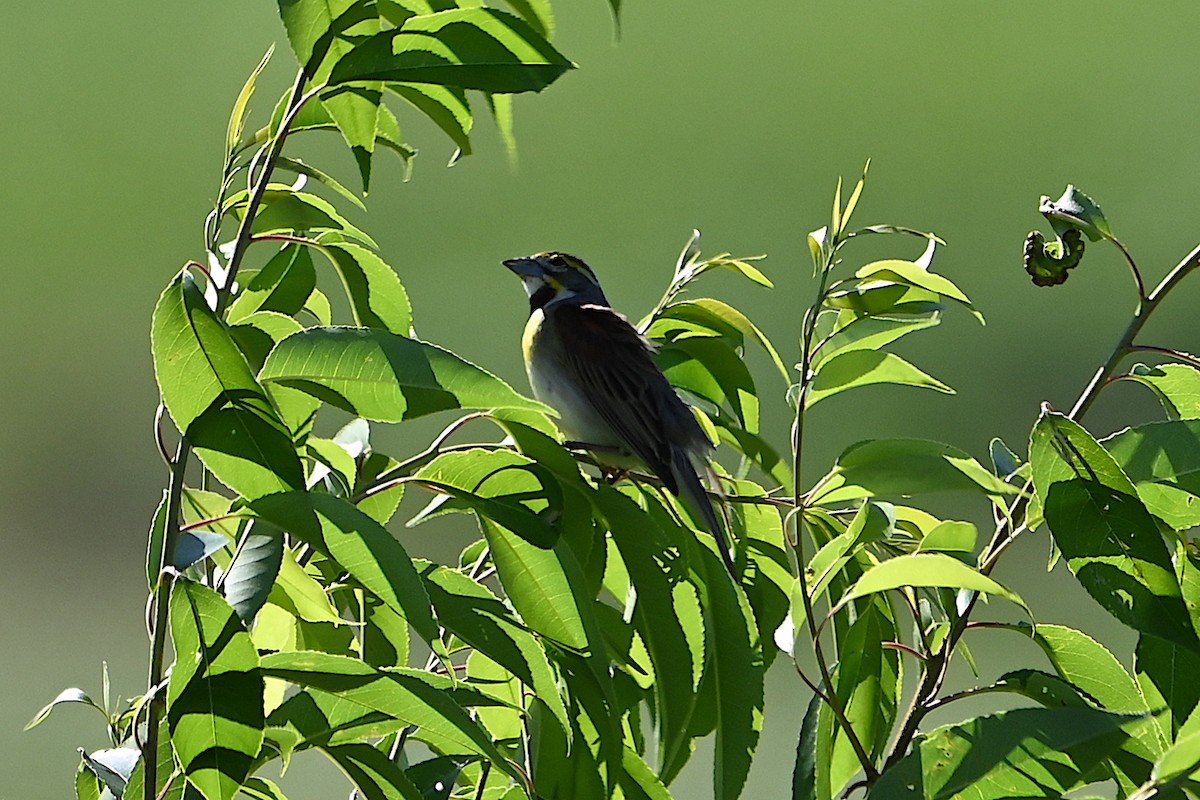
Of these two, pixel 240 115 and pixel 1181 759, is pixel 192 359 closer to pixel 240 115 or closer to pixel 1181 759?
pixel 240 115

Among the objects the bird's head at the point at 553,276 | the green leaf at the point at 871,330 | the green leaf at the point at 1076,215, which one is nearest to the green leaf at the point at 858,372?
the green leaf at the point at 871,330

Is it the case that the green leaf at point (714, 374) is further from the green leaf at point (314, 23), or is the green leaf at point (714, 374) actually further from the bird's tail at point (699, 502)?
the green leaf at point (314, 23)

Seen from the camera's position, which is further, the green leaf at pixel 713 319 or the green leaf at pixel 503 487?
the green leaf at pixel 713 319

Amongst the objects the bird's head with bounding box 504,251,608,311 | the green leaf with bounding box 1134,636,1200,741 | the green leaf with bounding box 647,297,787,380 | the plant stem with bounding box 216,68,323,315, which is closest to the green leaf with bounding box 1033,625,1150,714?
the green leaf with bounding box 1134,636,1200,741

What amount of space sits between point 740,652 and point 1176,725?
221 mm

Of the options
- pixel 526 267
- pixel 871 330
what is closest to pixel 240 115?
pixel 871 330

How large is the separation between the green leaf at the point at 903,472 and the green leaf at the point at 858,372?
53 mm

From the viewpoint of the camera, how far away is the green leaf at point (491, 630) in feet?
2.07

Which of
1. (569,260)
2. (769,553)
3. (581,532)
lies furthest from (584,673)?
(569,260)

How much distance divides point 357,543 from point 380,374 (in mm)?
76

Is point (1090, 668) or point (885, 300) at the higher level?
point (885, 300)

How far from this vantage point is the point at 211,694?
0.54 metres

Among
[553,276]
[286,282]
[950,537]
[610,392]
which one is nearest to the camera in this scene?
[950,537]

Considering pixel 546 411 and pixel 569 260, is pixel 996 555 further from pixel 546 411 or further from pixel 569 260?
pixel 569 260
